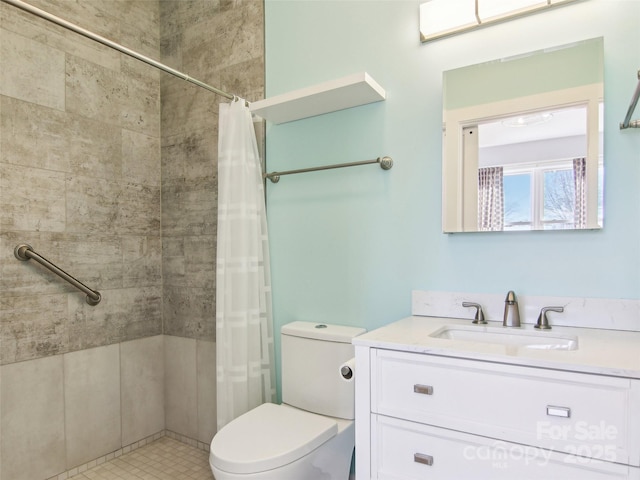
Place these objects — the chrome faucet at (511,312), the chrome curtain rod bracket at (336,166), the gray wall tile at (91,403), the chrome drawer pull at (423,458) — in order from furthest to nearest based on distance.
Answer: the gray wall tile at (91,403) → the chrome curtain rod bracket at (336,166) → the chrome faucet at (511,312) → the chrome drawer pull at (423,458)

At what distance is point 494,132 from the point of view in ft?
5.21

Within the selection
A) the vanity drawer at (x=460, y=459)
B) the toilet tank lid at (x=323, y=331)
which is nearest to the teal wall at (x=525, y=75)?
the toilet tank lid at (x=323, y=331)

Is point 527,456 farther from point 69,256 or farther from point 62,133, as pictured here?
point 62,133

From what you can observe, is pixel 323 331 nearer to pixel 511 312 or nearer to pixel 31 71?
pixel 511 312

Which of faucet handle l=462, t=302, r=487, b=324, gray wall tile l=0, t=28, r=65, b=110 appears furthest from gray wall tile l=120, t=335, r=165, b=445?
faucet handle l=462, t=302, r=487, b=324

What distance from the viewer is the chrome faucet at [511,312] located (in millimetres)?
1460

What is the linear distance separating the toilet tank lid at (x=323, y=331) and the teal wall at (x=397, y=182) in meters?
0.07

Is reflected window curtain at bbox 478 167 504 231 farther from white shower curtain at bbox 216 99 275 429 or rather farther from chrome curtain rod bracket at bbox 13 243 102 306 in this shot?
chrome curtain rod bracket at bbox 13 243 102 306

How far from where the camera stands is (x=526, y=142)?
1511mm

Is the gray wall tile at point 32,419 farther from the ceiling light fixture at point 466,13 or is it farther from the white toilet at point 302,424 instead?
the ceiling light fixture at point 466,13

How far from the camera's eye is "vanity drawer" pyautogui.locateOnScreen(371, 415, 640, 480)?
1001 millimetres

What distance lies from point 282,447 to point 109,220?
5.29 feet

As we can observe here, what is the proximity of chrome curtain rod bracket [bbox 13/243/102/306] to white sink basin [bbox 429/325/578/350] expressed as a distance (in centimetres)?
177

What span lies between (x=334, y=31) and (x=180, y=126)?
112 centimetres
